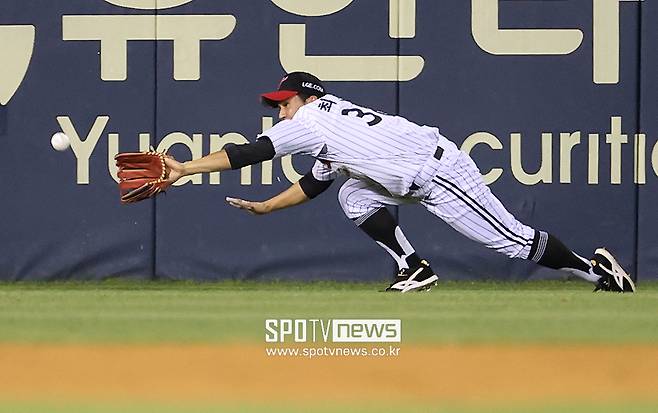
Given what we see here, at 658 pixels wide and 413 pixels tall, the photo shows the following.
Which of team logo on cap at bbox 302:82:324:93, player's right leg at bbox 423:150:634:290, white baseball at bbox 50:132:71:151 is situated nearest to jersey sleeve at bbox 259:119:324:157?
team logo on cap at bbox 302:82:324:93

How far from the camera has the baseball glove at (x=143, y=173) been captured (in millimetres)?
5340

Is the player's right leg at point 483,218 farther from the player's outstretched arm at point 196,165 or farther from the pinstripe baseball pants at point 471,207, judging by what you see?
the player's outstretched arm at point 196,165

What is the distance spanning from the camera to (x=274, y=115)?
343 inches

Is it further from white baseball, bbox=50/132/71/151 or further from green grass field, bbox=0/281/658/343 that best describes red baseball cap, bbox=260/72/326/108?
green grass field, bbox=0/281/658/343

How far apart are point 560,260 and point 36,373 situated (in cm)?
331

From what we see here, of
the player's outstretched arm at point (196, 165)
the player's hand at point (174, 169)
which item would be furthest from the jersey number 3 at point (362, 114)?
the player's hand at point (174, 169)

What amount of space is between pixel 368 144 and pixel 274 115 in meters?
2.60

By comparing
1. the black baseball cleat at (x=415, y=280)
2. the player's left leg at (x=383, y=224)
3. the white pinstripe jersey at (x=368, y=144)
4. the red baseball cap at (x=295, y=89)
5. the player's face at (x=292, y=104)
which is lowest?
the black baseball cleat at (x=415, y=280)

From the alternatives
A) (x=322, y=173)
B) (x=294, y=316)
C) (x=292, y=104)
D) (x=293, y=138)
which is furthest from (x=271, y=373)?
(x=322, y=173)

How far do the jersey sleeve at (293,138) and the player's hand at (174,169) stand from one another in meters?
0.49

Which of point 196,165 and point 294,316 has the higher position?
point 196,165

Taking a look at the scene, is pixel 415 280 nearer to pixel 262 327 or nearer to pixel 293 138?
pixel 293 138

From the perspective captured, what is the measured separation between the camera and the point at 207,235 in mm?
8805

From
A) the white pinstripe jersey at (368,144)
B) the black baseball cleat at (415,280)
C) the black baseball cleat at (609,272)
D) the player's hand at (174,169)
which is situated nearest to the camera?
the player's hand at (174,169)
